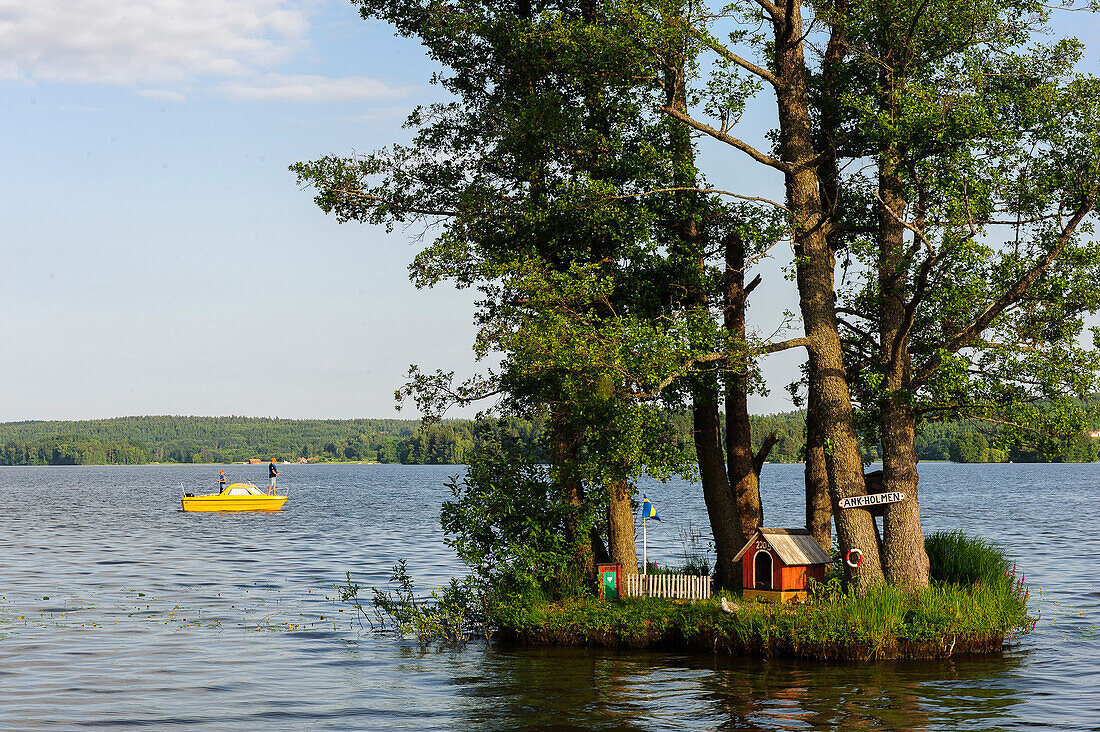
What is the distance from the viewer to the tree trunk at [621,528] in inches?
869

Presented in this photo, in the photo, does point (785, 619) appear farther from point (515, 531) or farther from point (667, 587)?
point (515, 531)

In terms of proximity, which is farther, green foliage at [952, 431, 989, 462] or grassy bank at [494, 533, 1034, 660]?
green foliage at [952, 431, 989, 462]

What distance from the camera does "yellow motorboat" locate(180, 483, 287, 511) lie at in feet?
247

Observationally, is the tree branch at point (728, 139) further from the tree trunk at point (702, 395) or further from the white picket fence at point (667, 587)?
the white picket fence at point (667, 587)

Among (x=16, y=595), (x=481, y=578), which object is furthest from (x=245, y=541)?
(x=481, y=578)

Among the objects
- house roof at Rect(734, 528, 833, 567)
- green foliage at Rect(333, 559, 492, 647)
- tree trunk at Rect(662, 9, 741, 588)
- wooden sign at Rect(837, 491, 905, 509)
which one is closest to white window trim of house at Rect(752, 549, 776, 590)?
house roof at Rect(734, 528, 833, 567)

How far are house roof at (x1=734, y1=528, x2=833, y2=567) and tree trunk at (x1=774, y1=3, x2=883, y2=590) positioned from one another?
55cm

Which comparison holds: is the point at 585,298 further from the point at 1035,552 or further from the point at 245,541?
the point at 245,541

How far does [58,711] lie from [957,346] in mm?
16046

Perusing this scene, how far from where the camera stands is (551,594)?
21531 mm

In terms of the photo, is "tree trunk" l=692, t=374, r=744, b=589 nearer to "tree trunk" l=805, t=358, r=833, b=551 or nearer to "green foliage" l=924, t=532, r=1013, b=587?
"tree trunk" l=805, t=358, r=833, b=551

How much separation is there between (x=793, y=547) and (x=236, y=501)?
61.5m

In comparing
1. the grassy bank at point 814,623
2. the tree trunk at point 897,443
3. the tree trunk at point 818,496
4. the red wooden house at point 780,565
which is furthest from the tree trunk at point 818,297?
the tree trunk at point 818,496

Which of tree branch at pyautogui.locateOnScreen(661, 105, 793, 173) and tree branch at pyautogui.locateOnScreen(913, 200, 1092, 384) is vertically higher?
tree branch at pyautogui.locateOnScreen(661, 105, 793, 173)
